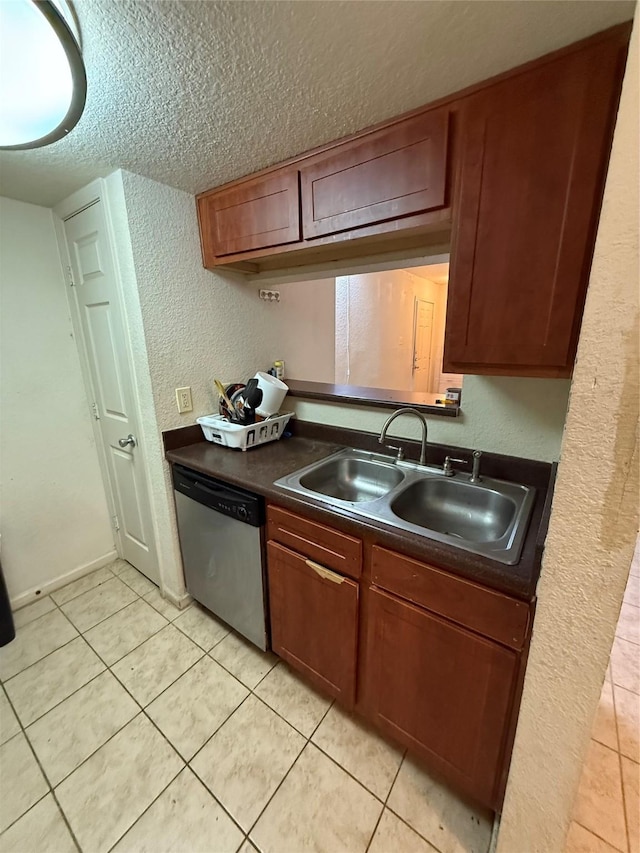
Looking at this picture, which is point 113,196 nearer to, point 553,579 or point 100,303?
point 100,303

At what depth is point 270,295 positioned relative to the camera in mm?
2104

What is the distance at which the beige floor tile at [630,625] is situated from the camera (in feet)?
5.78

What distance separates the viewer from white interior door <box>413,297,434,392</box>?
15.7 ft

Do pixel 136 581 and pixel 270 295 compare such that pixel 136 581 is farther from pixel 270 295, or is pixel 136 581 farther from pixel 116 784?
pixel 270 295

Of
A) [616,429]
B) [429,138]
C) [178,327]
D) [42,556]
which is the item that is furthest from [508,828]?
[42,556]

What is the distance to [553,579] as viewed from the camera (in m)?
0.71

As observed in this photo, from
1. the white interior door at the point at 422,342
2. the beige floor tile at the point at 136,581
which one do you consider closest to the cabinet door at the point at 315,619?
the beige floor tile at the point at 136,581

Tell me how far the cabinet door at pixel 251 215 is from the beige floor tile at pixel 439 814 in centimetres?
205

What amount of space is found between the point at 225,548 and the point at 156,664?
0.65 metres

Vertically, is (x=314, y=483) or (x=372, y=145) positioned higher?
(x=372, y=145)

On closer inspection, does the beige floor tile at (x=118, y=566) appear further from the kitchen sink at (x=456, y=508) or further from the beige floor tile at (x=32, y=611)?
the kitchen sink at (x=456, y=508)

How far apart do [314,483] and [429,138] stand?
1280 mm

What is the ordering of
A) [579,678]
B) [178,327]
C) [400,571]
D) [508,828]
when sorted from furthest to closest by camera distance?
[178,327], [400,571], [508,828], [579,678]

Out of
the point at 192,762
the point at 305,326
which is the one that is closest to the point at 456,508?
the point at 192,762
